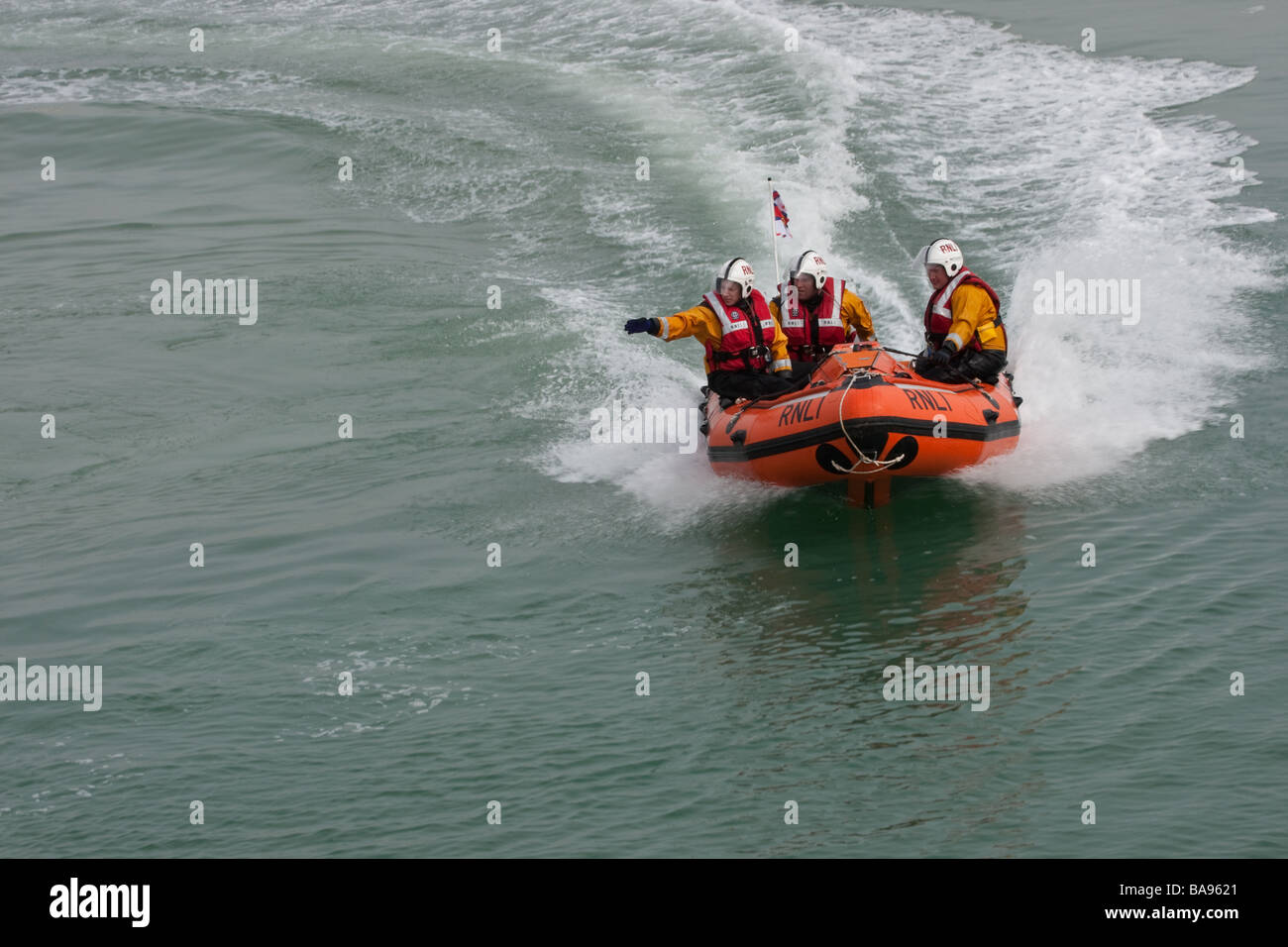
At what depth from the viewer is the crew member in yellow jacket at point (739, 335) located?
34.9 ft

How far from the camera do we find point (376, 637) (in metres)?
8.75

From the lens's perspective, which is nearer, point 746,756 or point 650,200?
point 746,756

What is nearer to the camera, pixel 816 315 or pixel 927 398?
pixel 927 398

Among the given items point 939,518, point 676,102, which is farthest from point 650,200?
point 939,518

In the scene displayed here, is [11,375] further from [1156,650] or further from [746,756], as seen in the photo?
[1156,650]

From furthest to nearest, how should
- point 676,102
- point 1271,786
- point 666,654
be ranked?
point 676,102 < point 666,654 < point 1271,786

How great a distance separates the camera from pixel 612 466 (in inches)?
453

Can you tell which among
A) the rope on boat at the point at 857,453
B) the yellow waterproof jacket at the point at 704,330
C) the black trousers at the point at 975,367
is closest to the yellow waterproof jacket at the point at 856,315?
the yellow waterproof jacket at the point at 704,330

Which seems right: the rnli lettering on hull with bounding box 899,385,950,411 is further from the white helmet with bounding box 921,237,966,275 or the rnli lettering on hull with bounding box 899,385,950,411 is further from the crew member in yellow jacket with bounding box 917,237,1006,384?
the white helmet with bounding box 921,237,966,275

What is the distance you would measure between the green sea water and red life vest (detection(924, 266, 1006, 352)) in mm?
939

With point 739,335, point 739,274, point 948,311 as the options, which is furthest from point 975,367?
point 739,274

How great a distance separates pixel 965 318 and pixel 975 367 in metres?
0.34

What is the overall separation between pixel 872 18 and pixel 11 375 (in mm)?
14425

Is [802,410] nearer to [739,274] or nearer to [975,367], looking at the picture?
[739,274]
